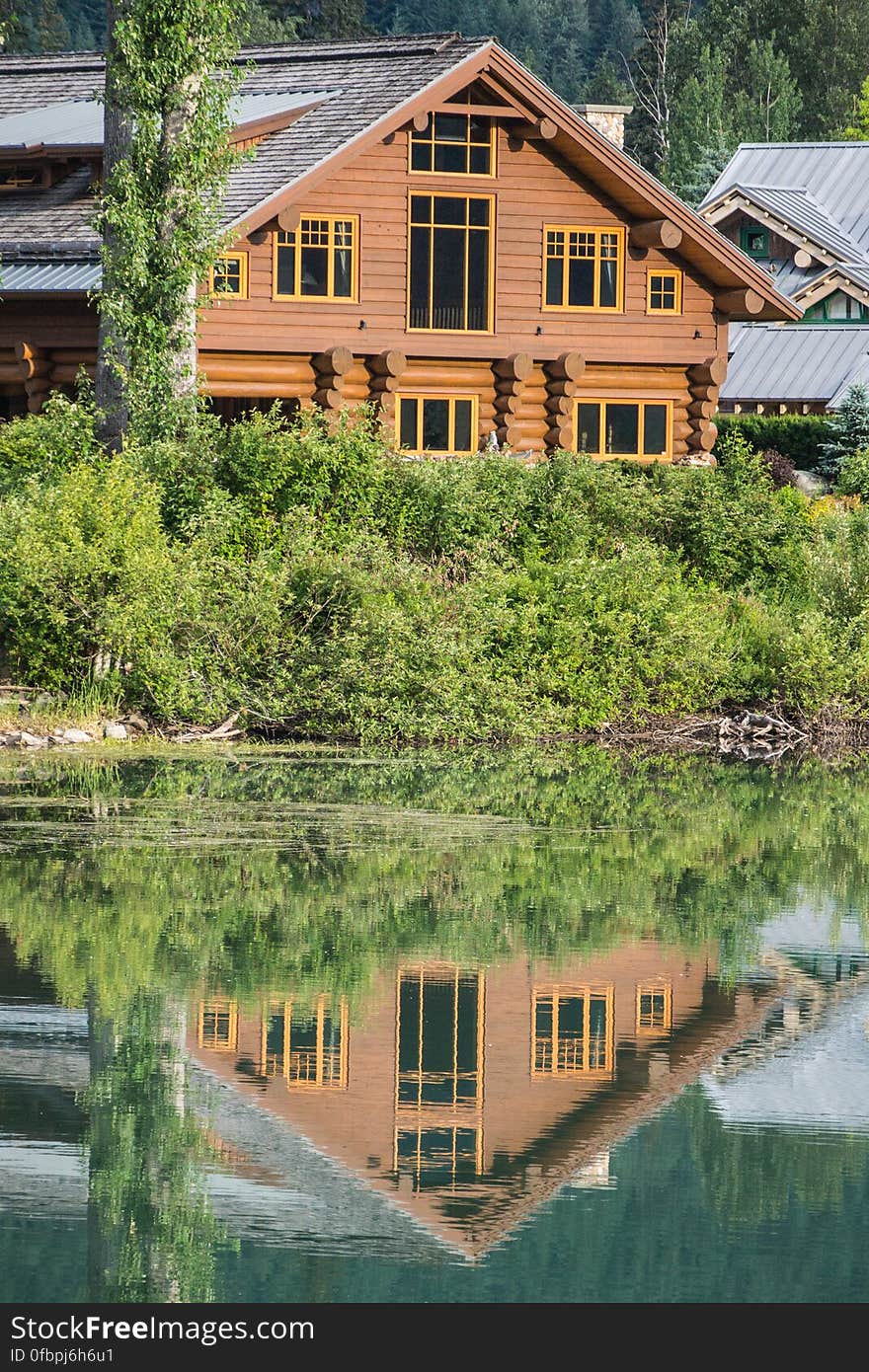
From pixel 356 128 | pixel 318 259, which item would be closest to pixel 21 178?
pixel 318 259

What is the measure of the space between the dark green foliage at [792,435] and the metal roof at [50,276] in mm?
18994

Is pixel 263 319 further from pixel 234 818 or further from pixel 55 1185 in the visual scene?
pixel 55 1185

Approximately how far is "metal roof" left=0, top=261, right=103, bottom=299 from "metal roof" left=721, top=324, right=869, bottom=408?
2438 centimetres

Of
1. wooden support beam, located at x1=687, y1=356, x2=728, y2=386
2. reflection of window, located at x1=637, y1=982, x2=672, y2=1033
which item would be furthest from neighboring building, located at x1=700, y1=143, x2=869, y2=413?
reflection of window, located at x1=637, y1=982, x2=672, y2=1033

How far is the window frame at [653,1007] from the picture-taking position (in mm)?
10844

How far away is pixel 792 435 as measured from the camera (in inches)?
1922

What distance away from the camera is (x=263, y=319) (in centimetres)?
3562

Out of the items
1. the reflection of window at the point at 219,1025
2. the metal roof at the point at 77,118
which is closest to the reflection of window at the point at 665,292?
the metal roof at the point at 77,118

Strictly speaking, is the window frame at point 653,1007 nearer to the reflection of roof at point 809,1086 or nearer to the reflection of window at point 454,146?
the reflection of roof at point 809,1086

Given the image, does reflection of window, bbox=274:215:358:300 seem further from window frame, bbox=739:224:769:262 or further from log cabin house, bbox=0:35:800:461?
window frame, bbox=739:224:769:262

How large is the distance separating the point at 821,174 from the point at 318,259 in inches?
1371

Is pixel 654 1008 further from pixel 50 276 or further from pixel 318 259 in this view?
pixel 318 259

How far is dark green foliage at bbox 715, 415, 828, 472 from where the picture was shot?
4866 centimetres

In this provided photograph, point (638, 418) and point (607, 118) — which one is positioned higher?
point (607, 118)
